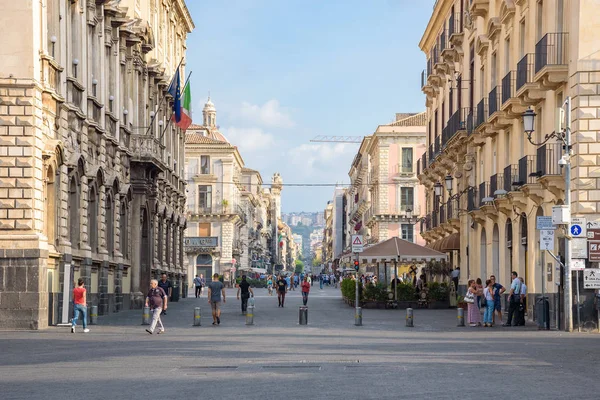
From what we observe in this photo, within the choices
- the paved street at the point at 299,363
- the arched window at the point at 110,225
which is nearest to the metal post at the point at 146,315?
the paved street at the point at 299,363

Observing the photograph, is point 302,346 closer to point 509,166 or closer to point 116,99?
point 509,166

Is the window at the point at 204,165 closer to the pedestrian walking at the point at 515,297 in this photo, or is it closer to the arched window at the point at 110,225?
the arched window at the point at 110,225

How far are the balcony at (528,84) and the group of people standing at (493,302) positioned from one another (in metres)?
5.36

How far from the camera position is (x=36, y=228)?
1199 inches

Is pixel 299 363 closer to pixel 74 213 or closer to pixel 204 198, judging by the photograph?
pixel 74 213

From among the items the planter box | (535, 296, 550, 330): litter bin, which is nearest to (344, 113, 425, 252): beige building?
the planter box

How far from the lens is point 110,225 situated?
4372cm

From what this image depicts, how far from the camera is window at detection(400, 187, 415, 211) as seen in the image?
9894 cm

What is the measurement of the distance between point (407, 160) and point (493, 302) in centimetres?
6526

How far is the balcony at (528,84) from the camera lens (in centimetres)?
3344

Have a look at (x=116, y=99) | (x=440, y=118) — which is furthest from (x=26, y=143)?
(x=440, y=118)

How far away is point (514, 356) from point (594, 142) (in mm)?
10719

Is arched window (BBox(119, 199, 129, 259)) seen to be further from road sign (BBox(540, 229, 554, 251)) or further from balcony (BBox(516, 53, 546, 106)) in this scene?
road sign (BBox(540, 229, 554, 251))

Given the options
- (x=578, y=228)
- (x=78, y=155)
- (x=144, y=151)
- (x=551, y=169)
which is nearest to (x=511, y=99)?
(x=551, y=169)
